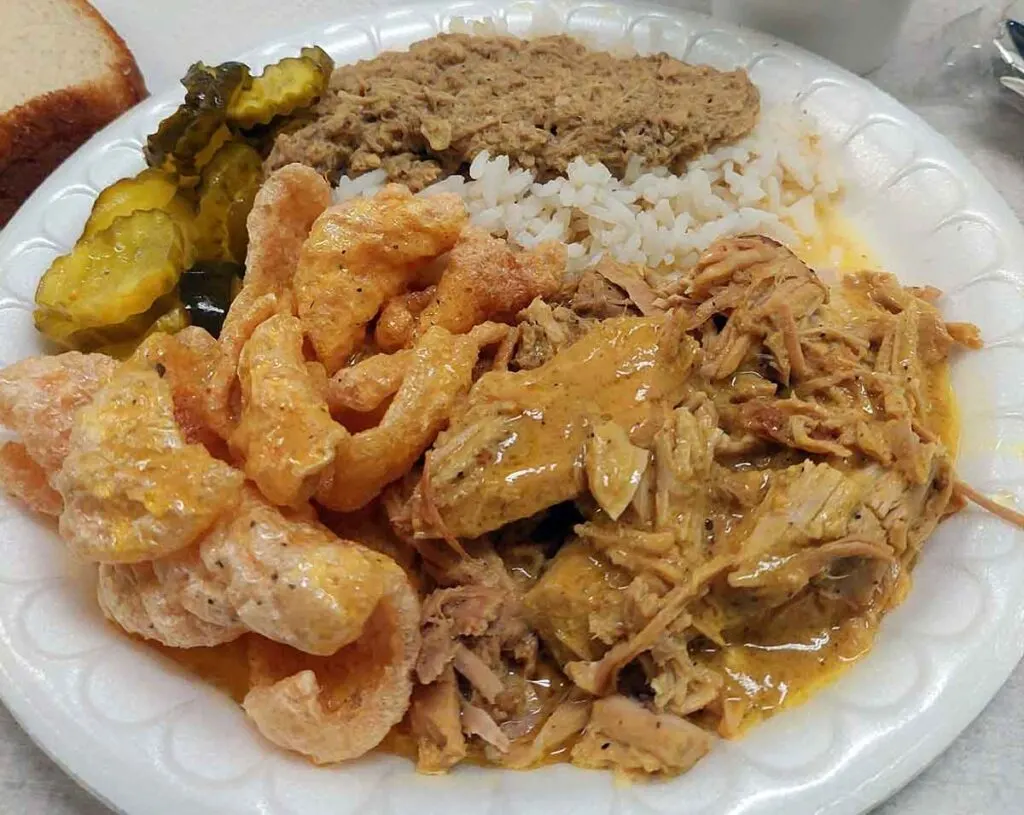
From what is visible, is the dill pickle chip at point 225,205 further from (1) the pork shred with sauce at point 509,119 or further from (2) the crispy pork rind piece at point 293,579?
(2) the crispy pork rind piece at point 293,579

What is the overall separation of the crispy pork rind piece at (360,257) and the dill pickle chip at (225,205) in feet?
1.55

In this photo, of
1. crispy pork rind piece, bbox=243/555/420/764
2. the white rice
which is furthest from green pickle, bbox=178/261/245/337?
crispy pork rind piece, bbox=243/555/420/764

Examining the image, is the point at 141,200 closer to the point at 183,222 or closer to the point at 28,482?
the point at 183,222

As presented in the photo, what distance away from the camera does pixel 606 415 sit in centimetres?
186

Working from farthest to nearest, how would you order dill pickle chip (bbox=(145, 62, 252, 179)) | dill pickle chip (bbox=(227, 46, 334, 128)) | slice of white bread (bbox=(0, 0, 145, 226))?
slice of white bread (bbox=(0, 0, 145, 226)), dill pickle chip (bbox=(227, 46, 334, 128)), dill pickle chip (bbox=(145, 62, 252, 179))

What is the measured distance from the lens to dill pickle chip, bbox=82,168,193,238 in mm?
2521

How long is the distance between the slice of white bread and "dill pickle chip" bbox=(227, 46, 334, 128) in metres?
0.78

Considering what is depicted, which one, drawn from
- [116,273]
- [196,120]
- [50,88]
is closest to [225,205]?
[196,120]

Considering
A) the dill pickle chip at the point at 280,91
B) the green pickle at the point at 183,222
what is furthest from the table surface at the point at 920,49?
the green pickle at the point at 183,222

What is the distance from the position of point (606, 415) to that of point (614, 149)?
42.5 inches

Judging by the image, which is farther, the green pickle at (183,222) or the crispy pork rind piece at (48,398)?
the green pickle at (183,222)

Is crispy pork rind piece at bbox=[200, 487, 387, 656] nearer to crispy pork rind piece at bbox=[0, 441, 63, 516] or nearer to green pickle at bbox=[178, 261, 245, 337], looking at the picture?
crispy pork rind piece at bbox=[0, 441, 63, 516]

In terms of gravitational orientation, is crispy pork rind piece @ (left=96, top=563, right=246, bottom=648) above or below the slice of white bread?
below

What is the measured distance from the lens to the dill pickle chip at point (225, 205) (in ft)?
8.29
